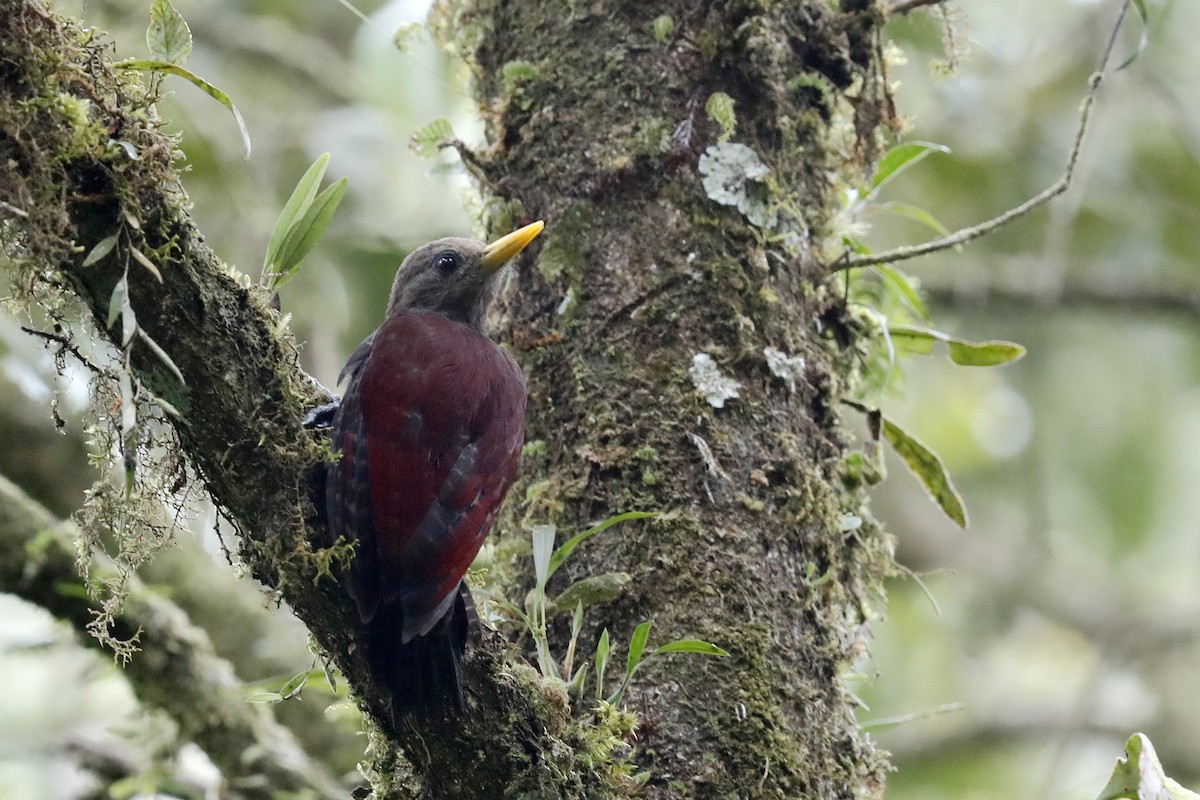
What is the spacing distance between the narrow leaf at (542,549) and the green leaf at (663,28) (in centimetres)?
127

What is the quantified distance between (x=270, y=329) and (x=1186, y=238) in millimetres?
6170

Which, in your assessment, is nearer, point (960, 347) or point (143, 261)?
point (143, 261)

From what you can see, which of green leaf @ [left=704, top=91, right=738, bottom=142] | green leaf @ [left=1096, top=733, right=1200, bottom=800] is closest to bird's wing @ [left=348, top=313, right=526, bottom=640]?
green leaf @ [left=704, top=91, right=738, bottom=142]

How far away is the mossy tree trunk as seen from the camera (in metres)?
2.09

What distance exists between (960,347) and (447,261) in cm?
141

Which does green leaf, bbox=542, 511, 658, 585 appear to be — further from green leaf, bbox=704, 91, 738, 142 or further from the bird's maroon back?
green leaf, bbox=704, 91, 738, 142

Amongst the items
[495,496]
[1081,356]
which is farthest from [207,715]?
[1081,356]

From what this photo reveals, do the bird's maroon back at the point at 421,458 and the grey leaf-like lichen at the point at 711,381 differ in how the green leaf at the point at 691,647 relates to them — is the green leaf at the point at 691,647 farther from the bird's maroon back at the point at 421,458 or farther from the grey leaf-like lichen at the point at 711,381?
the grey leaf-like lichen at the point at 711,381

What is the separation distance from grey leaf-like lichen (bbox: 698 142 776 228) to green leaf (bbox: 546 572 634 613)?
0.96 m

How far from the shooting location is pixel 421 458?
265 centimetres

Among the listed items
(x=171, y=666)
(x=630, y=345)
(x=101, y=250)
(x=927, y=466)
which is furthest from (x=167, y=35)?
(x=171, y=666)

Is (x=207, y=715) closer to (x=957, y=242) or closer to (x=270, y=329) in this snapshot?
(x=270, y=329)

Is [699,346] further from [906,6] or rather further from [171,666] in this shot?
[171,666]

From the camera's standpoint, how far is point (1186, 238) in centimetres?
707
